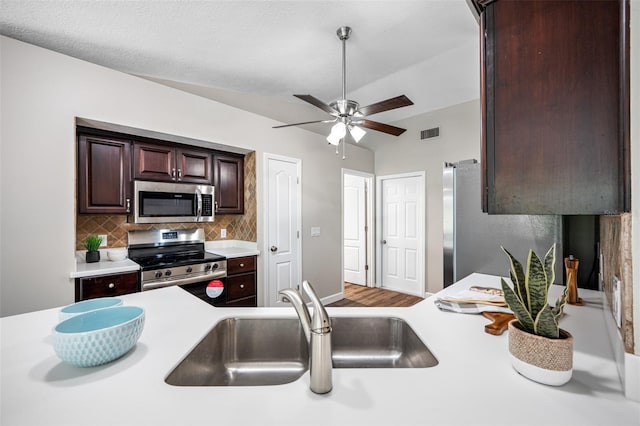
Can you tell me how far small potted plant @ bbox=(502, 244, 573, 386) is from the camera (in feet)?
2.36

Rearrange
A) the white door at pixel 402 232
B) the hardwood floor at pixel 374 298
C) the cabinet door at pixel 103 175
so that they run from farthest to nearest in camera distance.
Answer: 1. the white door at pixel 402 232
2. the hardwood floor at pixel 374 298
3. the cabinet door at pixel 103 175

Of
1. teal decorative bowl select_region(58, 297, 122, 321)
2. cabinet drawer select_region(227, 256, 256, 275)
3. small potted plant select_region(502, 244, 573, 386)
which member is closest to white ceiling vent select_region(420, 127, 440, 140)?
cabinet drawer select_region(227, 256, 256, 275)

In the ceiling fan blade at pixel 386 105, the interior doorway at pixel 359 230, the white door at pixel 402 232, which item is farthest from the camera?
the interior doorway at pixel 359 230

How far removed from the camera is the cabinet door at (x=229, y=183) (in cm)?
322

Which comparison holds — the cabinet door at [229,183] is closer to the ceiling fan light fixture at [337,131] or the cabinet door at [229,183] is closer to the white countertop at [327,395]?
the ceiling fan light fixture at [337,131]

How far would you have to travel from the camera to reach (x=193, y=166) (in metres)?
3.03

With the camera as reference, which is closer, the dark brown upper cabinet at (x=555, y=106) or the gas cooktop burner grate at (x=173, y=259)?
the dark brown upper cabinet at (x=555, y=106)

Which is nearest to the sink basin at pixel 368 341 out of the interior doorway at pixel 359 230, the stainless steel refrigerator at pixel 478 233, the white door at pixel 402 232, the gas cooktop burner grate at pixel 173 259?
the stainless steel refrigerator at pixel 478 233

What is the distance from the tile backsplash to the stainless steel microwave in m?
0.31

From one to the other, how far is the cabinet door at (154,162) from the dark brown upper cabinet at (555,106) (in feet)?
9.33

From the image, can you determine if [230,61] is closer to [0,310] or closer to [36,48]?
A: [36,48]

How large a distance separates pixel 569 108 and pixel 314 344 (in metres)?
0.87

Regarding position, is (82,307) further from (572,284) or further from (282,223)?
(282,223)

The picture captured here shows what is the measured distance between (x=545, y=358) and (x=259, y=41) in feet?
8.79
